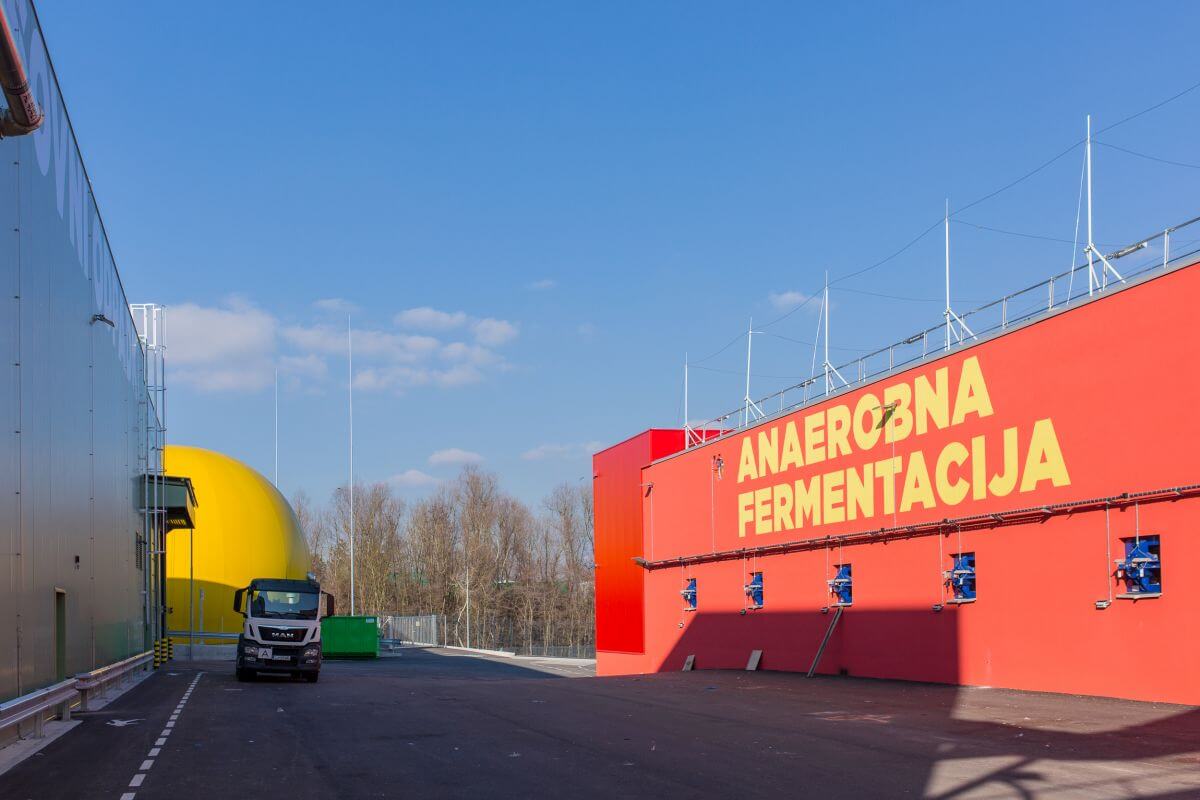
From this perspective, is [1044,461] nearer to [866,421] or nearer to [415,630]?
[866,421]

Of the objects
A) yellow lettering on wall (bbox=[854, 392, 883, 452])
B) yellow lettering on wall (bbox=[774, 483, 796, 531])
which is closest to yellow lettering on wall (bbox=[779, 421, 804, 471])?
yellow lettering on wall (bbox=[774, 483, 796, 531])

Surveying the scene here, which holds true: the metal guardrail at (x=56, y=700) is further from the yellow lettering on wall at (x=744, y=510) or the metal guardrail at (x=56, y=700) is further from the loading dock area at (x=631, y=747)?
the yellow lettering on wall at (x=744, y=510)

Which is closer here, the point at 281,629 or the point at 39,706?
the point at 39,706

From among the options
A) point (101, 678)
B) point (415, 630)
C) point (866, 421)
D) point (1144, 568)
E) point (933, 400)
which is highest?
point (933, 400)

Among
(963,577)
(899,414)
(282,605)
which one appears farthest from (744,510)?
(282,605)

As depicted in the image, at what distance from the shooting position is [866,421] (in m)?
29.2

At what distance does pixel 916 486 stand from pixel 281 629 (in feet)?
55.3

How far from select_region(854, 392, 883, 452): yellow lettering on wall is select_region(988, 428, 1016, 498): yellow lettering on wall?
5026mm

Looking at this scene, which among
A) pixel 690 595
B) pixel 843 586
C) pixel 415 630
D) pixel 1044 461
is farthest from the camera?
pixel 415 630

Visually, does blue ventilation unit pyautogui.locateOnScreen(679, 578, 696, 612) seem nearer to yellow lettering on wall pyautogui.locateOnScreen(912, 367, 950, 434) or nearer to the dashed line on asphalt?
yellow lettering on wall pyautogui.locateOnScreen(912, 367, 950, 434)

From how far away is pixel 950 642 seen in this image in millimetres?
25000

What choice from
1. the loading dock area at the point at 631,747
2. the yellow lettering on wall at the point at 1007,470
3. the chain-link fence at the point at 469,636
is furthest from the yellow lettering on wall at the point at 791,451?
the chain-link fence at the point at 469,636

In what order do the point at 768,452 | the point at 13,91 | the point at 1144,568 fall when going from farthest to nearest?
the point at 768,452, the point at 1144,568, the point at 13,91

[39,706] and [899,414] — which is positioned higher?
[899,414]
